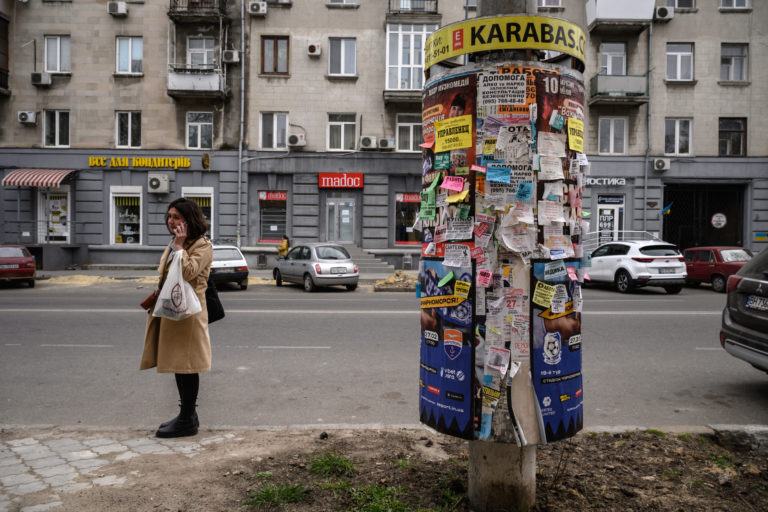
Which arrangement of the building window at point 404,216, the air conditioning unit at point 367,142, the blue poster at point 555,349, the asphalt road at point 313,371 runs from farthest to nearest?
the building window at point 404,216, the air conditioning unit at point 367,142, the asphalt road at point 313,371, the blue poster at point 555,349

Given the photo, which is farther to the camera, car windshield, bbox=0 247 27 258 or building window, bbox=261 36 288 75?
building window, bbox=261 36 288 75

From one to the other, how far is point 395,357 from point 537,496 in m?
4.35

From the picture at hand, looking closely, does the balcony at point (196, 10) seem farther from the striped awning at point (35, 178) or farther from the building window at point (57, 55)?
the striped awning at point (35, 178)

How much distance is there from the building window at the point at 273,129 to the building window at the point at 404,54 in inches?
203

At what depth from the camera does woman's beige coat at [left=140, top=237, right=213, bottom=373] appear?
4.26 metres

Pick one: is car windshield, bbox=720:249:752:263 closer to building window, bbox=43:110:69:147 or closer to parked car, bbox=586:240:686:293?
parked car, bbox=586:240:686:293

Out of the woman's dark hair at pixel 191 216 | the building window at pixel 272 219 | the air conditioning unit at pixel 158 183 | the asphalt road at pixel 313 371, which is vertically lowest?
the asphalt road at pixel 313 371

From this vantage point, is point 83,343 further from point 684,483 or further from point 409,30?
point 409,30

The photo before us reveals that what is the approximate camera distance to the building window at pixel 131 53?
25328 mm

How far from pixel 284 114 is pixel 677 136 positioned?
18145 millimetres

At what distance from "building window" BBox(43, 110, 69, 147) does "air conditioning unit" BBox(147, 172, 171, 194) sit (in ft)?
14.8

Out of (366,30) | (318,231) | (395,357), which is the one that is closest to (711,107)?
(366,30)

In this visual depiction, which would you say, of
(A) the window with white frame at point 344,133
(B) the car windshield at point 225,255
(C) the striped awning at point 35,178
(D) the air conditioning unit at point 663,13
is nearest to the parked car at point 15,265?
(B) the car windshield at point 225,255

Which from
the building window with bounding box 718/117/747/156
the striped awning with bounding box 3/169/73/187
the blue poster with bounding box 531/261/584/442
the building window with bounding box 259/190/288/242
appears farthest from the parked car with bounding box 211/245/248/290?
the building window with bounding box 718/117/747/156
